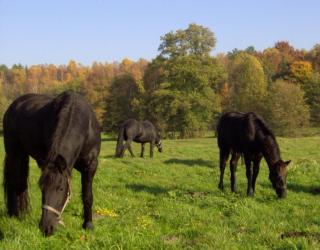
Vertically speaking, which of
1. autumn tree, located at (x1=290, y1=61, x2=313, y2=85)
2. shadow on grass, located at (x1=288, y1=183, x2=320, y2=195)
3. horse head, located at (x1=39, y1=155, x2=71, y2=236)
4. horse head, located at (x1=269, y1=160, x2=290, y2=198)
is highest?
autumn tree, located at (x1=290, y1=61, x2=313, y2=85)

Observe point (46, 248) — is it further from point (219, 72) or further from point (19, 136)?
point (219, 72)

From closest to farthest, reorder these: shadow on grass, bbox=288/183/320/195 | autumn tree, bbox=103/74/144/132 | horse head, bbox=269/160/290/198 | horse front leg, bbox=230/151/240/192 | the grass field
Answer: the grass field < horse head, bbox=269/160/290/198 < horse front leg, bbox=230/151/240/192 < shadow on grass, bbox=288/183/320/195 < autumn tree, bbox=103/74/144/132

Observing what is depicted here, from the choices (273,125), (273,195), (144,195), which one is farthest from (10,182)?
(273,125)

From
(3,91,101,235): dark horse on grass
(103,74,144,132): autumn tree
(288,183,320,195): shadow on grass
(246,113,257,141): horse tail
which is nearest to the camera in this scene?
(3,91,101,235): dark horse on grass

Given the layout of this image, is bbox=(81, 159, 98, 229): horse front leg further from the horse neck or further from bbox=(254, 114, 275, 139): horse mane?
bbox=(254, 114, 275, 139): horse mane

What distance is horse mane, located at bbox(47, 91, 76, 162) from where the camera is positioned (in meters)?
6.09

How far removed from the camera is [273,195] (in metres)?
A: 11.1

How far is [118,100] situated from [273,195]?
54.0 meters

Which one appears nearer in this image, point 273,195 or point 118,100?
point 273,195

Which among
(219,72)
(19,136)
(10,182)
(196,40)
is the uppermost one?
(196,40)

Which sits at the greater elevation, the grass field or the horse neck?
the horse neck

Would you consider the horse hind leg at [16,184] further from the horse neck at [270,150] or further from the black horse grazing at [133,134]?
the black horse grazing at [133,134]

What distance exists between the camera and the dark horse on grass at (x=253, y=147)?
10961 mm

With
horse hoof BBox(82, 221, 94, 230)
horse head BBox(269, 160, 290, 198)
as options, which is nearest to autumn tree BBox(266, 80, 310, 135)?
horse head BBox(269, 160, 290, 198)
